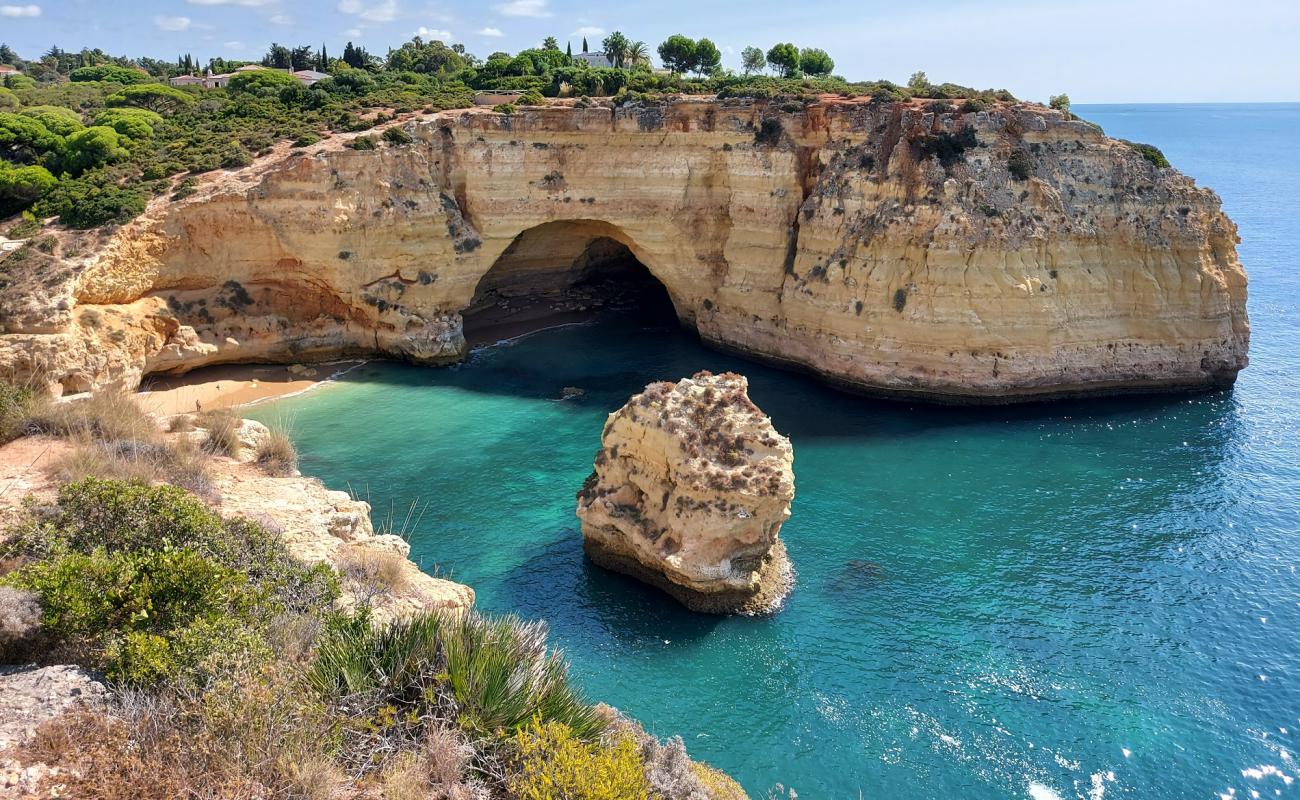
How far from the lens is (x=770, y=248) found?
119 feet

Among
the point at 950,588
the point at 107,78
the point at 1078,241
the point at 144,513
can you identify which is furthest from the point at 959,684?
the point at 107,78

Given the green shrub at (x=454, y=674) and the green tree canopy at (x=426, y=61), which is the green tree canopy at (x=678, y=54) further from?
the green shrub at (x=454, y=674)

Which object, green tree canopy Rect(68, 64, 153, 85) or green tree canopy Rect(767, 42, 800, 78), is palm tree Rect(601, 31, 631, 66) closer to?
green tree canopy Rect(767, 42, 800, 78)

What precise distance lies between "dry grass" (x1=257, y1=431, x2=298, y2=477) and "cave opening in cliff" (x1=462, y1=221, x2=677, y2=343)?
18760mm

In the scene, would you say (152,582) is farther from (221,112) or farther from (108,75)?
(108,75)

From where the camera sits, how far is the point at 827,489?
25.4m

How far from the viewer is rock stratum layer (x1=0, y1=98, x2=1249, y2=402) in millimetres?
30891

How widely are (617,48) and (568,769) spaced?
2372 inches

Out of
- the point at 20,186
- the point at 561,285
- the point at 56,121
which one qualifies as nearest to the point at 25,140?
the point at 56,121

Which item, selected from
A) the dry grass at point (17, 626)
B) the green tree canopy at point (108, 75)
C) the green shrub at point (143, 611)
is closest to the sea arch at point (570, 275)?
the green shrub at point (143, 611)

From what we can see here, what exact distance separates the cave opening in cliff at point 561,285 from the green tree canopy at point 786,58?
71.2ft

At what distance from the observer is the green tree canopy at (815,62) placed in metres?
59.3

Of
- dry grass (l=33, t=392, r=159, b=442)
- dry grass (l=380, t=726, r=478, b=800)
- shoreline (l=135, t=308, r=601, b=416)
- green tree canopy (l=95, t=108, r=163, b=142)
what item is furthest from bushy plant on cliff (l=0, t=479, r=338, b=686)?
green tree canopy (l=95, t=108, r=163, b=142)

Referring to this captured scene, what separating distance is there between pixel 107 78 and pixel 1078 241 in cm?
7176
